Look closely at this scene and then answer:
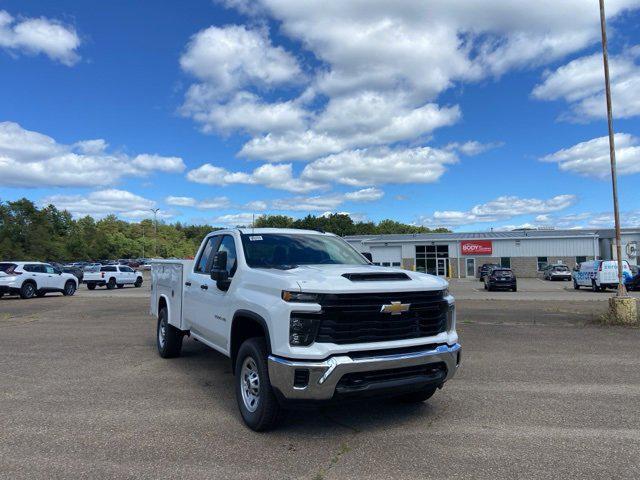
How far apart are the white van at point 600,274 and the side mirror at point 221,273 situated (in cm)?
2753

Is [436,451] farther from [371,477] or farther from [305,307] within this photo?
[305,307]

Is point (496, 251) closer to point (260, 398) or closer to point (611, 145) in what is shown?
point (611, 145)

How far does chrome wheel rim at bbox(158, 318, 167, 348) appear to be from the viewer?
26.8ft

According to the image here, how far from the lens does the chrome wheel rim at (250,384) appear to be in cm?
476

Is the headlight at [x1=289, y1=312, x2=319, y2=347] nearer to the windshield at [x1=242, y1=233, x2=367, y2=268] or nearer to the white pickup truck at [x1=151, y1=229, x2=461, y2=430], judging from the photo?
the white pickup truck at [x1=151, y1=229, x2=461, y2=430]

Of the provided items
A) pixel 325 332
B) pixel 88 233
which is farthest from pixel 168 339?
pixel 88 233

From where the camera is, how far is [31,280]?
23.8 meters

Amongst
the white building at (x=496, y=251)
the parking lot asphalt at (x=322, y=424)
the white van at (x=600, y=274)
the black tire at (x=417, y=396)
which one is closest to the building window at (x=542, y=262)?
the white building at (x=496, y=251)

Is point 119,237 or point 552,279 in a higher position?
point 119,237

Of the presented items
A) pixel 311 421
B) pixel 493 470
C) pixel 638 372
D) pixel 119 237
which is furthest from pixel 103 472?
pixel 119 237

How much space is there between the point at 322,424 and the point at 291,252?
1997 mm

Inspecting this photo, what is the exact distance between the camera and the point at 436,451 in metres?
4.18

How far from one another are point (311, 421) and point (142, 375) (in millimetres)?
3177

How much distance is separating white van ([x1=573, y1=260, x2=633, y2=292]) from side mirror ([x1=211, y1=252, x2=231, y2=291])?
27532mm
